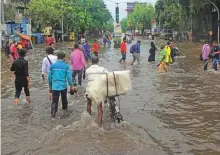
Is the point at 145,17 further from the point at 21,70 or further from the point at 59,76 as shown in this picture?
the point at 59,76

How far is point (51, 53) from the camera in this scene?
11914mm

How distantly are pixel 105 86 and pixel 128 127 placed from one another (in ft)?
3.54

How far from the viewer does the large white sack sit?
8.49 meters

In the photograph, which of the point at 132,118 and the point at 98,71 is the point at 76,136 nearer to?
the point at 98,71

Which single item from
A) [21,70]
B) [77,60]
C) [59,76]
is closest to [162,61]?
[77,60]

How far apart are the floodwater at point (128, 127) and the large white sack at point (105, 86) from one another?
2.36ft

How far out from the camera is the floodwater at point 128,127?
7398mm

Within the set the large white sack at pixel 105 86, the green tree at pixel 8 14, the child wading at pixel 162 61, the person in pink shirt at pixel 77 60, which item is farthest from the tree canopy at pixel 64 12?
the large white sack at pixel 105 86

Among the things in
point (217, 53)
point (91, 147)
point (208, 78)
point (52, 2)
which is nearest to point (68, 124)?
point (91, 147)

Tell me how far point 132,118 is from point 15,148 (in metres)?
3.28

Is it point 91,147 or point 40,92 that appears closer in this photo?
point 91,147

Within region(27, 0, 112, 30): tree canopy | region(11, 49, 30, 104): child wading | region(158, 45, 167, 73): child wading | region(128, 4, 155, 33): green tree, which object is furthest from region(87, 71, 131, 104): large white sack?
region(128, 4, 155, 33): green tree

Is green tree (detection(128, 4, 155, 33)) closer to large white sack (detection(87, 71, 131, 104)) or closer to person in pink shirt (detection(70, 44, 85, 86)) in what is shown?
person in pink shirt (detection(70, 44, 85, 86))

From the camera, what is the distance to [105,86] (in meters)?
8.53
